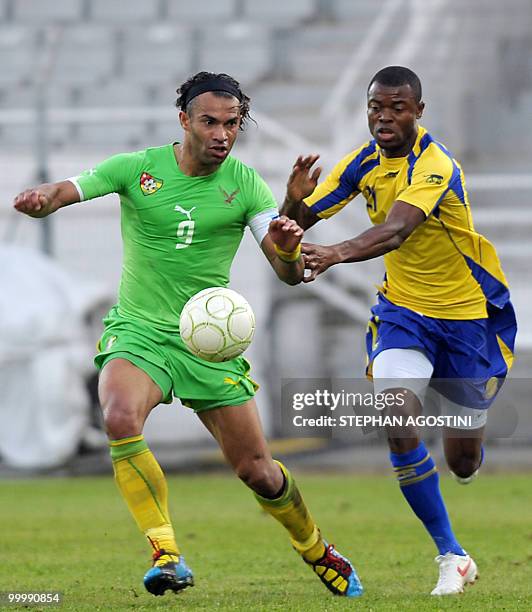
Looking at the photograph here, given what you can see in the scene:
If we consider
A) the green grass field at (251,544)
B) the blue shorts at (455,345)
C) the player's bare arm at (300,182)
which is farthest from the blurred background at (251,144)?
the player's bare arm at (300,182)

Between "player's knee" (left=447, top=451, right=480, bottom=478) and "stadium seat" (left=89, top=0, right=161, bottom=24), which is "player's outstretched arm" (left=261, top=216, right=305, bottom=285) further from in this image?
"stadium seat" (left=89, top=0, right=161, bottom=24)

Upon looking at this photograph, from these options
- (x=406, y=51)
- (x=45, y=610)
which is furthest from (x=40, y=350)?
(x=45, y=610)

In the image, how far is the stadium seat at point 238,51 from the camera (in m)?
14.4

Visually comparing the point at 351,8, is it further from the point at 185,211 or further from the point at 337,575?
the point at 337,575

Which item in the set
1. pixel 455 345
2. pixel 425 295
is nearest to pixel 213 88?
pixel 425 295

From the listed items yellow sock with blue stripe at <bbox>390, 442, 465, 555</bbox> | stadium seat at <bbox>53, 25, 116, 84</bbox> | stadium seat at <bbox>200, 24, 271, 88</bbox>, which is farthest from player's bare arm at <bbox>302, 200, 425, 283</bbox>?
stadium seat at <bbox>53, 25, 116, 84</bbox>

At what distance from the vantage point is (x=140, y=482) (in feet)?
18.6

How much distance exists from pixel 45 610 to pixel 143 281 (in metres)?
1.61

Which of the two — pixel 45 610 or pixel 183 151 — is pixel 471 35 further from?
pixel 45 610

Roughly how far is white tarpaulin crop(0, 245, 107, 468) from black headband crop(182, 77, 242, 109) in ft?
21.8

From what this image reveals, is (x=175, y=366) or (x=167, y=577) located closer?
(x=167, y=577)

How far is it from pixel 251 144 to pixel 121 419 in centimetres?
820

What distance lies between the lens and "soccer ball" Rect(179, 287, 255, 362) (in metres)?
5.66

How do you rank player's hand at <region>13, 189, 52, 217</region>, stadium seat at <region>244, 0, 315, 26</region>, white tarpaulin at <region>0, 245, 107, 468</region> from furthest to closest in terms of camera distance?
stadium seat at <region>244, 0, 315, 26</region> < white tarpaulin at <region>0, 245, 107, 468</region> < player's hand at <region>13, 189, 52, 217</region>
